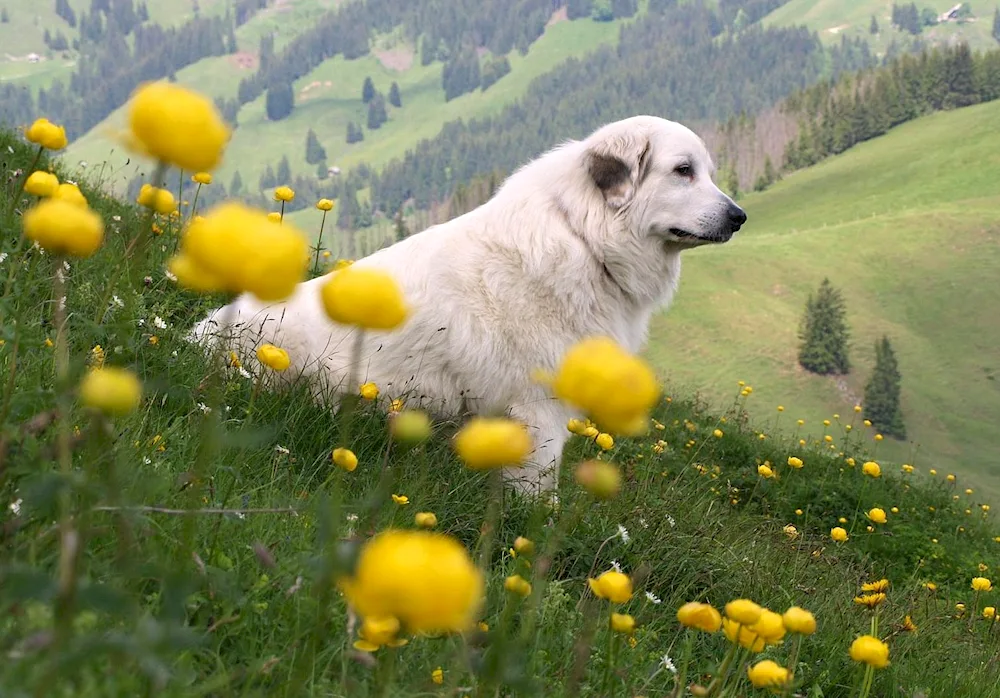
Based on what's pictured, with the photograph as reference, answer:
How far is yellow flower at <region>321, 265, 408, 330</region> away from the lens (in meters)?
1.44

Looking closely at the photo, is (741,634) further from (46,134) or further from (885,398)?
(885,398)

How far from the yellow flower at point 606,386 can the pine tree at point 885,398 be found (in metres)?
74.5

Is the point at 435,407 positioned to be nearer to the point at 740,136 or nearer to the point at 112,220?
the point at 112,220

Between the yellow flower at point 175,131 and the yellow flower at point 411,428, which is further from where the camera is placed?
Answer: the yellow flower at point 411,428

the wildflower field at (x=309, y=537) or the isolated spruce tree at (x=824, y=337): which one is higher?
the wildflower field at (x=309, y=537)

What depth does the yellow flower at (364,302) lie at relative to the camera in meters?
1.44

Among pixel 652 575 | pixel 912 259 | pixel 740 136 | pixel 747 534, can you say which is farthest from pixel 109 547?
pixel 740 136

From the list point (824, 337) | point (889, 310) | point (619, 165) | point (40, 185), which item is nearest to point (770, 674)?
point (40, 185)

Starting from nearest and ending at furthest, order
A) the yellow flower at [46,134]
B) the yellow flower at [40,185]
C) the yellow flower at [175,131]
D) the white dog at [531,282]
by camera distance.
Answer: the yellow flower at [175,131], the yellow flower at [40,185], the yellow flower at [46,134], the white dog at [531,282]

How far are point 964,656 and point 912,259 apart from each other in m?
94.5

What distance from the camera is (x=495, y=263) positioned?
225 inches

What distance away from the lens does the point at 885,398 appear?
7125 centimetres

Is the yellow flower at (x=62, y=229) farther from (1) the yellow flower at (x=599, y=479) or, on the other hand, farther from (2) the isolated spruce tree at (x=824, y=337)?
(2) the isolated spruce tree at (x=824, y=337)

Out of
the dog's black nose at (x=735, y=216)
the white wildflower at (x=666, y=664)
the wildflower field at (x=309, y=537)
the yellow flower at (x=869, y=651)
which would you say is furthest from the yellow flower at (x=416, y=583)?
the dog's black nose at (x=735, y=216)
